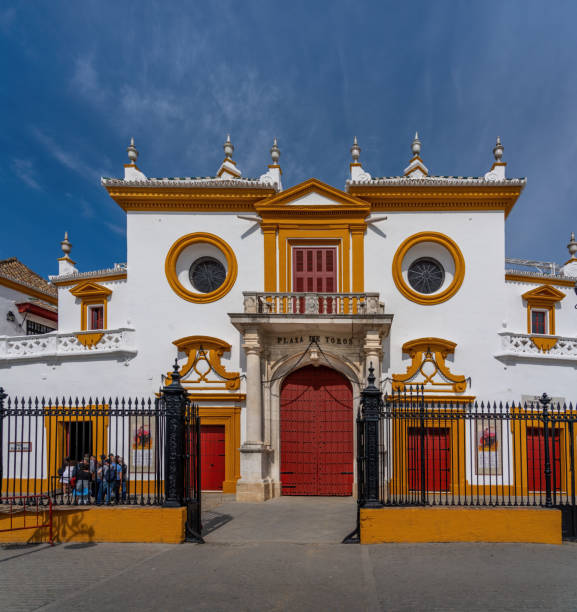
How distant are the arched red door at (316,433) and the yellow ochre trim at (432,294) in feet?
10.8

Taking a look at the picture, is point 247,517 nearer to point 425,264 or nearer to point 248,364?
Answer: point 248,364

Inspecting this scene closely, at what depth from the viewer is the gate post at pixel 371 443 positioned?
9688 millimetres

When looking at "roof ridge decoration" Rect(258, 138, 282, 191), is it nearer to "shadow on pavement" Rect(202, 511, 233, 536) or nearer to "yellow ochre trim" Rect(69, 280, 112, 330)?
"yellow ochre trim" Rect(69, 280, 112, 330)

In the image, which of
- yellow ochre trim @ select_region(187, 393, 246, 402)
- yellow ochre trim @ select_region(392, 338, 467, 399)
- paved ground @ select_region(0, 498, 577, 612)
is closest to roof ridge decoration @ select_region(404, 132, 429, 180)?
yellow ochre trim @ select_region(392, 338, 467, 399)

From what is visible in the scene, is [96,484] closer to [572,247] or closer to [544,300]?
[544,300]

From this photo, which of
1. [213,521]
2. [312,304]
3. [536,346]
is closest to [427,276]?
[536,346]

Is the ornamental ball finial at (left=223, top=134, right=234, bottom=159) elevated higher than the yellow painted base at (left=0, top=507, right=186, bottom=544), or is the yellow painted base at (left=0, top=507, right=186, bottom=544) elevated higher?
the ornamental ball finial at (left=223, top=134, right=234, bottom=159)

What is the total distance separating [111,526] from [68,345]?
8781 millimetres

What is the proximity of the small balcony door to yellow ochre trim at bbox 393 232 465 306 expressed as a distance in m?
1.90

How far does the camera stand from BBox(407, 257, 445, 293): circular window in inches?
671

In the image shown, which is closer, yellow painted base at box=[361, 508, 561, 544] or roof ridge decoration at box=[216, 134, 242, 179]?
yellow painted base at box=[361, 508, 561, 544]

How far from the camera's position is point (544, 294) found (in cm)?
1839

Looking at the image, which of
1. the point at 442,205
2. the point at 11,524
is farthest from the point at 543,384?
the point at 11,524

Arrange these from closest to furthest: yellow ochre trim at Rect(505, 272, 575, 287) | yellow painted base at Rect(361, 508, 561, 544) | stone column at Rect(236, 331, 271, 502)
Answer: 1. yellow painted base at Rect(361, 508, 561, 544)
2. stone column at Rect(236, 331, 271, 502)
3. yellow ochre trim at Rect(505, 272, 575, 287)
